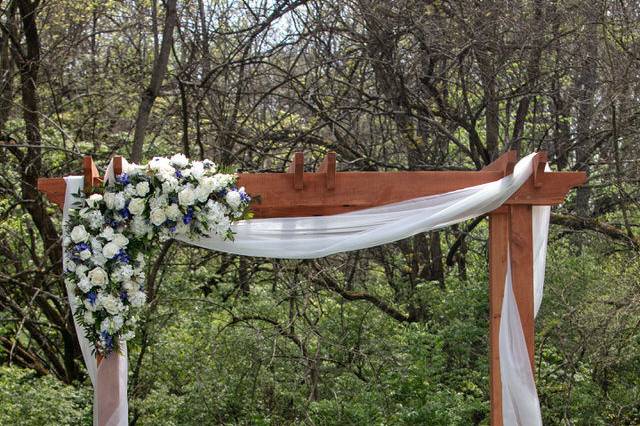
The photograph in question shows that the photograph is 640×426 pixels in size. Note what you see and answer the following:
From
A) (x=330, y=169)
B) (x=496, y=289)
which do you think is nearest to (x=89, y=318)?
(x=330, y=169)

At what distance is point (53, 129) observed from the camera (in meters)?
8.57

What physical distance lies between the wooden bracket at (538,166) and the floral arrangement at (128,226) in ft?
5.09

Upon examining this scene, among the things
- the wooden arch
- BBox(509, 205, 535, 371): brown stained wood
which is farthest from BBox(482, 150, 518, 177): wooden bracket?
BBox(509, 205, 535, 371): brown stained wood

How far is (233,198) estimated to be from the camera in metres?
5.36

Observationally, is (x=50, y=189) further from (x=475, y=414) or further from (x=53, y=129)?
(x=475, y=414)

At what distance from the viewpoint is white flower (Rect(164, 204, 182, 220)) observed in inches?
210

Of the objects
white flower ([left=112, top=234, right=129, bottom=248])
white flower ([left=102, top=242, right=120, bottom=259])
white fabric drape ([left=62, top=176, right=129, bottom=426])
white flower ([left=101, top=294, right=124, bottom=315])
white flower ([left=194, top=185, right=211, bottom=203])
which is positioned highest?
white flower ([left=194, top=185, right=211, bottom=203])

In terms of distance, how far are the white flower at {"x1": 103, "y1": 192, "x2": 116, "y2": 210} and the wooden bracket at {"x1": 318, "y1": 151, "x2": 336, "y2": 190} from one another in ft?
3.74

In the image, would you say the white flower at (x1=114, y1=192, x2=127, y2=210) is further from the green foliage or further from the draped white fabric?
the green foliage

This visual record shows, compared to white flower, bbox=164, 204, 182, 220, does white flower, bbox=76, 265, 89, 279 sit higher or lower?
lower

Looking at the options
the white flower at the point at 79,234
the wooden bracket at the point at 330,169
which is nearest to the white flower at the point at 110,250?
the white flower at the point at 79,234

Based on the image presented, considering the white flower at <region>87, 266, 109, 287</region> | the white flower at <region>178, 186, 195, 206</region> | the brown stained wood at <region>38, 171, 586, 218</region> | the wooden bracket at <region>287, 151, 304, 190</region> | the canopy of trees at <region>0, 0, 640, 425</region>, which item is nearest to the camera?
the white flower at <region>87, 266, 109, 287</region>

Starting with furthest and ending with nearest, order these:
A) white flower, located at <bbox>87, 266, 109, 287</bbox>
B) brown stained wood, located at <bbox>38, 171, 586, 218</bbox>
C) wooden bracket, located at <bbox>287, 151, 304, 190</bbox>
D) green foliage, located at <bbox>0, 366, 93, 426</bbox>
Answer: green foliage, located at <bbox>0, 366, 93, 426</bbox>
brown stained wood, located at <bbox>38, 171, 586, 218</bbox>
wooden bracket, located at <bbox>287, 151, 304, 190</bbox>
white flower, located at <bbox>87, 266, 109, 287</bbox>

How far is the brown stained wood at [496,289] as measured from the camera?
229 inches
